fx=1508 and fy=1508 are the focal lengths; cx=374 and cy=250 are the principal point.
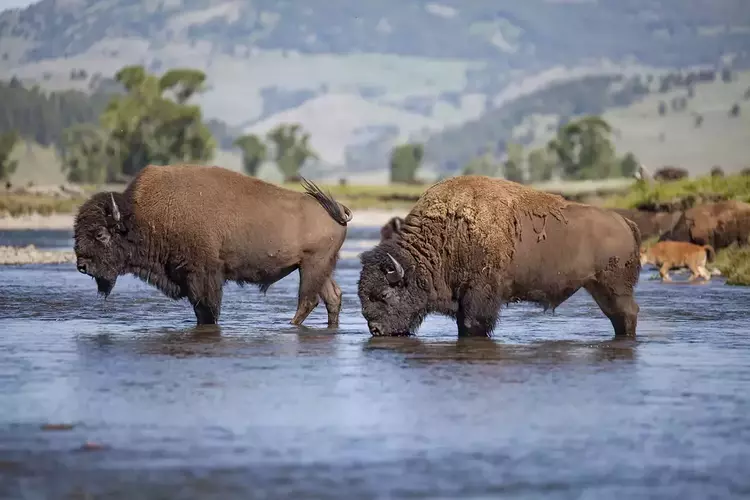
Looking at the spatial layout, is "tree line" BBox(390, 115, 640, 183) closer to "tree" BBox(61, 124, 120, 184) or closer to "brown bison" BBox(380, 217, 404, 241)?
"tree" BBox(61, 124, 120, 184)

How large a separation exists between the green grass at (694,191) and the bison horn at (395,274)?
59.3 feet

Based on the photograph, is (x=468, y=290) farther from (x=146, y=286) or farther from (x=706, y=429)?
(x=146, y=286)

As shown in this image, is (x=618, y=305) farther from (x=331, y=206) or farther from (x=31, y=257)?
(x=31, y=257)

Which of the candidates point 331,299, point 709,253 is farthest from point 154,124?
point 331,299

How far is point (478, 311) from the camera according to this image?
46.4 feet

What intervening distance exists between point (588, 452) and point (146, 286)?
16.5m

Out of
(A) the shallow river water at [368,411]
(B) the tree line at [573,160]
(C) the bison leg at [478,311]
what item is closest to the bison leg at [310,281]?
(A) the shallow river water at [368,411]

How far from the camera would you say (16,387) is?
36.6 ft

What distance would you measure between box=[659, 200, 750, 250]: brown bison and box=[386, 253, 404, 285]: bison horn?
1454 centimetres

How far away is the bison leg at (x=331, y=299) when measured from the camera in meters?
16.6

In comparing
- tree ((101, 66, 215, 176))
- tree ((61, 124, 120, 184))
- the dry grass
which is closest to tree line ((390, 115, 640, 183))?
tree ((101, 66, 215, 176))

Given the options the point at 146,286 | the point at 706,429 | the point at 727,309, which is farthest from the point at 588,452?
the point at 146,286

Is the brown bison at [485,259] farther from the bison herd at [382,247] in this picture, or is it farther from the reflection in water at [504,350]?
the reflection in water at [504,350]

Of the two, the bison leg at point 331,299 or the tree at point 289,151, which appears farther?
the tree at point 289,151
